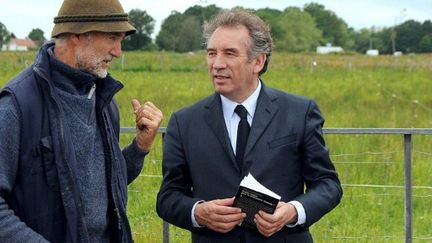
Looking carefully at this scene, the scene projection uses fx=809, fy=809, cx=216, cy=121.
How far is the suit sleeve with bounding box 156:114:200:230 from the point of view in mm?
3350

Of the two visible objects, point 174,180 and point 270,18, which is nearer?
point 174,180

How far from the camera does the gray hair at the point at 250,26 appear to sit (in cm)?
332

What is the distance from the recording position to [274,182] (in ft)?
10.7

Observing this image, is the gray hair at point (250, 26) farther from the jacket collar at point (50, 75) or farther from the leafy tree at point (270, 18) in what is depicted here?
the jacket collar at point (50, 75)

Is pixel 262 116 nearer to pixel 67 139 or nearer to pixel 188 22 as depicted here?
pixel 67 139

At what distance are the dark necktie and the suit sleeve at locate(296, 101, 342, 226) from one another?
0.79 feet

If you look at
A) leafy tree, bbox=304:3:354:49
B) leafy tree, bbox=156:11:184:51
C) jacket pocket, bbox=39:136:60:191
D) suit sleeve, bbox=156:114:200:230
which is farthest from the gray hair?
leafy tree, bbox=304:3:354:49

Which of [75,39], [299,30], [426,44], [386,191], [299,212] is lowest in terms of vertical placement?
[426,44]

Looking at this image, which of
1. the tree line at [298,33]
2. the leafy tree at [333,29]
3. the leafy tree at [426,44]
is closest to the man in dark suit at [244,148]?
the tree line at [298,33]

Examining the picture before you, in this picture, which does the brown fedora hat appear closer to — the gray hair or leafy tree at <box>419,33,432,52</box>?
the gray hair

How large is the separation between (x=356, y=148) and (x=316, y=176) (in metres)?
6.41

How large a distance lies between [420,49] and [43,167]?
54547 mm

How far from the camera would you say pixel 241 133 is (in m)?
3.33

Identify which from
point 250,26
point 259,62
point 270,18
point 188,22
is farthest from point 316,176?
point 270,18
